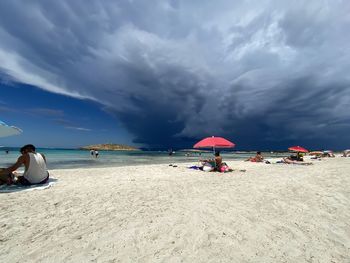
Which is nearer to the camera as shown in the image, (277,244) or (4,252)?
(4,252)

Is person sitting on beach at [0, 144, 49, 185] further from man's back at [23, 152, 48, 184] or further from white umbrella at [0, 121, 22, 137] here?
white umbrella at [0, 121, 22, 137]

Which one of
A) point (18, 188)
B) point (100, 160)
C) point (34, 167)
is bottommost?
point (18, 188)

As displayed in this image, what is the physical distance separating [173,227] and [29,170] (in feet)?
21.1

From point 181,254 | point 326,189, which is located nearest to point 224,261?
point 181,254

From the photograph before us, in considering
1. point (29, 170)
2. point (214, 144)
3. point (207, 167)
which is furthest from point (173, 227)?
point (214, 144)

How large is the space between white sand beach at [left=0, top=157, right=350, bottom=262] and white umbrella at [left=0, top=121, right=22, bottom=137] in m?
2.58

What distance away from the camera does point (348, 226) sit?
15.3 ft

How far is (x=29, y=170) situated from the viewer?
8148 millimetres

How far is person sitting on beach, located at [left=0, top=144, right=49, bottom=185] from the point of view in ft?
25.8

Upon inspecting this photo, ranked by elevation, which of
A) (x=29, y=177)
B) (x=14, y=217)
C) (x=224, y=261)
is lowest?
(x=224, y=261)

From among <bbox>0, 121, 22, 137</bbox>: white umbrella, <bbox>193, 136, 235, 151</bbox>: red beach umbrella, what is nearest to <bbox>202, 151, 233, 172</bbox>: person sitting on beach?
<bbox>193, 136, 235, 151</bbox>: red beach umbrella

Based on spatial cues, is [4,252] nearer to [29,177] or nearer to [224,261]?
[224,261]

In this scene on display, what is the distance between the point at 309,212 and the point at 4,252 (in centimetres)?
621

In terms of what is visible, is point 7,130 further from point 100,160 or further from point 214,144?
point 100,160
